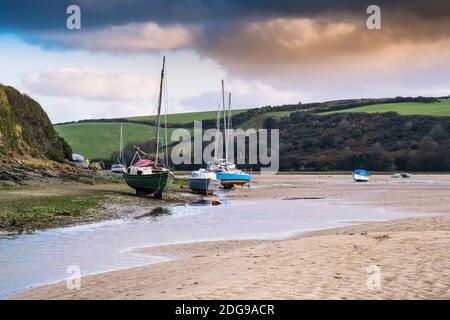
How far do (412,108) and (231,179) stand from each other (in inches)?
3938

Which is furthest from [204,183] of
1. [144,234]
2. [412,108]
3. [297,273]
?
[412,108]

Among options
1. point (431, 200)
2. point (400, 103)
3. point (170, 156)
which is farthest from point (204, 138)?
point (431, 200)

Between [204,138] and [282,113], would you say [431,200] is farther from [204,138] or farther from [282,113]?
[282,113]

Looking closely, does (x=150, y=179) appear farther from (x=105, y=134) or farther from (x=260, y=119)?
(x=105, y=134)

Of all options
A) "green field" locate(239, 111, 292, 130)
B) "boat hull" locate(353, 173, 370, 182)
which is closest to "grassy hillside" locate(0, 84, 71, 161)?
"boat hull" locate(353, 173, 370, 182)

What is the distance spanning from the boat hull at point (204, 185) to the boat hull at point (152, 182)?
30.7 feet

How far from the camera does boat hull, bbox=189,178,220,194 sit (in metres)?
63.5

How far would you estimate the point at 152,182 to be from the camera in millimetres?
52594

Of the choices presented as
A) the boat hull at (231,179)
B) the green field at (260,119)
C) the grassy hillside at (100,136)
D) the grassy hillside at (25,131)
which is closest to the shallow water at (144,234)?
the grassy hillside at (25,131)

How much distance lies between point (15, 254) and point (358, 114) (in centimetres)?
15308

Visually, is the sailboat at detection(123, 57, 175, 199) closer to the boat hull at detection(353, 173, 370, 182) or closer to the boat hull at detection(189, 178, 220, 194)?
the boat hull at detection(189, 178, 220, 194)

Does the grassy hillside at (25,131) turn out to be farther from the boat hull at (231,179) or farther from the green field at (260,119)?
the green field at (260,119)

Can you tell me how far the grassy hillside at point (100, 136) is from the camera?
173875mm

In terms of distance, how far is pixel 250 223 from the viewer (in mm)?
34625
